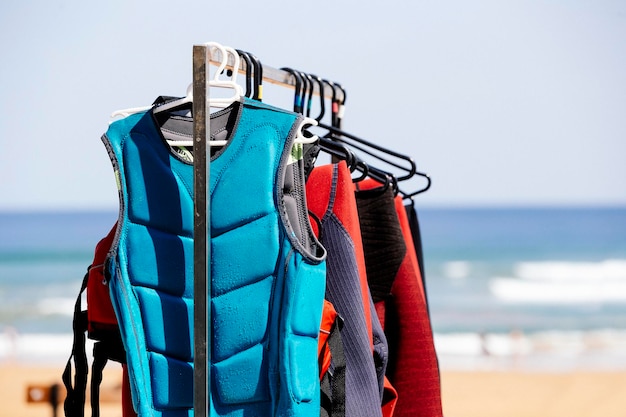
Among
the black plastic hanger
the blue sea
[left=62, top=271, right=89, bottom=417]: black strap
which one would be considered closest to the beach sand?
the blue sea

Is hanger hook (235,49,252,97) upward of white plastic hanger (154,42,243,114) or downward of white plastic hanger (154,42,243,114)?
upward

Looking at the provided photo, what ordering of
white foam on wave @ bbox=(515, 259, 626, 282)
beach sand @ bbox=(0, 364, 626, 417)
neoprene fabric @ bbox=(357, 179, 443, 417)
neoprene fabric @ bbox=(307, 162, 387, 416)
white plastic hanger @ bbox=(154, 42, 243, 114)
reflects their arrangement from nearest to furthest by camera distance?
white plastic hanger @ bbox=(154, 42, 243, 114)
neoprene fabric @ bbox=(307, 162, 387, 416)
neoprene fabric @ bbox=(357, 179, 443, 417)
beach sand @ bbox=(0, 364, 626, 417)
white foam on wave @ bbox=(515, 259, 626, 282)

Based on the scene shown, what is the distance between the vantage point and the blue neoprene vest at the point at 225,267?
1.69 meters

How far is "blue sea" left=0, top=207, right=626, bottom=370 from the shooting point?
39.2 feet

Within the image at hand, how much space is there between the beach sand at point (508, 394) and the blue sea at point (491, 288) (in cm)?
90

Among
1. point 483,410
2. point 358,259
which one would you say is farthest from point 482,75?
point 358,259

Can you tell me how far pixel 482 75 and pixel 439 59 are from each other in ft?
11.8

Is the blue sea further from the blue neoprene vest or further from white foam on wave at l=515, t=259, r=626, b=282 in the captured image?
the blue neoprene vest

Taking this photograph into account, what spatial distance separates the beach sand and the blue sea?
35.5 inches

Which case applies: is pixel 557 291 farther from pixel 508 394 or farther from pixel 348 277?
pixel 348 277

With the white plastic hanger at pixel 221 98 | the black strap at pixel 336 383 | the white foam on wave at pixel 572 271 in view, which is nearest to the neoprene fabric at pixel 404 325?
the black strap at pixel 336 383

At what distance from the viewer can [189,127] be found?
1828 millimetres

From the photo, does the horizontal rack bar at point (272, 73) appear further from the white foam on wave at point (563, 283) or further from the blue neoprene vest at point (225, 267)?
the white foam on wave at point (563, 283)

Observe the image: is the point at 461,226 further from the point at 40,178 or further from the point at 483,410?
the point at 483,410
